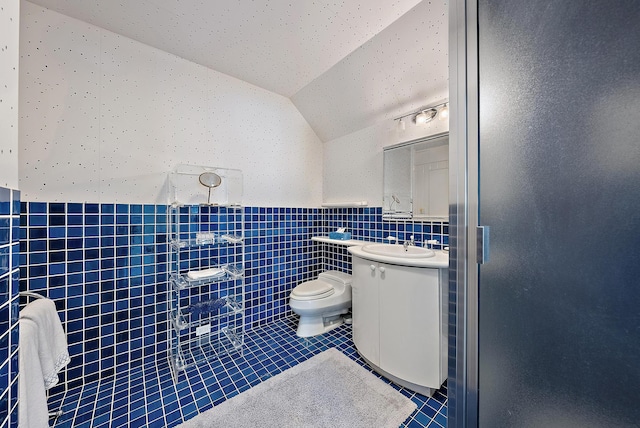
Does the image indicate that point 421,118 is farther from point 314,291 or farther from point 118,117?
point 118,117

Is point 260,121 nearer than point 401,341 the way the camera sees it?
No

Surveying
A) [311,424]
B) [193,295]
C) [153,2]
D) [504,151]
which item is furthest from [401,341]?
[153,2]

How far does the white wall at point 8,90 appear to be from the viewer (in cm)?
47

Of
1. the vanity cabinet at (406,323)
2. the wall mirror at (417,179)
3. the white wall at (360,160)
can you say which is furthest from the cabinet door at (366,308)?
the white wall at (360,160)

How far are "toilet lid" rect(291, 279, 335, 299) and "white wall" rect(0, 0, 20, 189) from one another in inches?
72.8

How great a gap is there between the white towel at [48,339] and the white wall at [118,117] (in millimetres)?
757

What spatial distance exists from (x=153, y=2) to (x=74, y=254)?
168 centimetres

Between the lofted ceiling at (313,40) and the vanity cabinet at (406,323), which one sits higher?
the lofted ceiling at (313,40)

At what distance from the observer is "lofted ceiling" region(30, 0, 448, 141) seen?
4.81ft

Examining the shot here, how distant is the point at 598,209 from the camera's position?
0.42 metres

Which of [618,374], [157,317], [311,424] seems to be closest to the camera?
[618,374]

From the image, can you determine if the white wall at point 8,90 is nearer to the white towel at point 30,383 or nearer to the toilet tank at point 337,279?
the white towel at point 30,383

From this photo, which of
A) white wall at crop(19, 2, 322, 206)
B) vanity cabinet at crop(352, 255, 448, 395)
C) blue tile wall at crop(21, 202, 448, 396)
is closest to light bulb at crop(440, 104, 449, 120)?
blue tile wall at crop(21, 202, 448, 396)

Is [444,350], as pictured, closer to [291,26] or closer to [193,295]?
[193,295]
